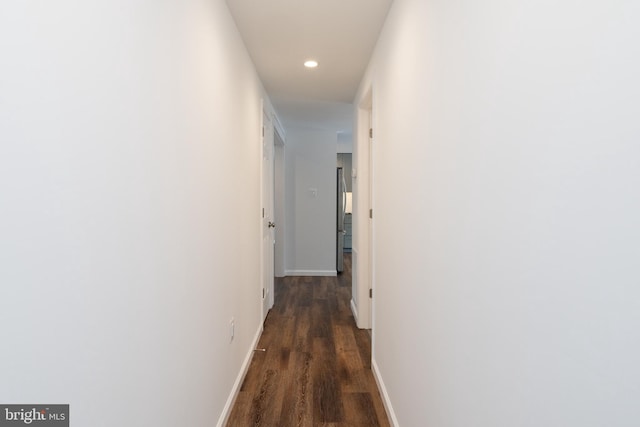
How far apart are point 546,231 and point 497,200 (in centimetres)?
20

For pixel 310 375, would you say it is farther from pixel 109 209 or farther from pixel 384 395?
pixel 109 209

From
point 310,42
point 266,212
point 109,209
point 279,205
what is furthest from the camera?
point 279,205

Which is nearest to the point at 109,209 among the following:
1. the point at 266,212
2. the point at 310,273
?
the point at 266,212

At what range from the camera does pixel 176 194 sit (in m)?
1.40

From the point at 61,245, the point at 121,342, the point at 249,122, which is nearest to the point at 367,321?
the point at 249,122

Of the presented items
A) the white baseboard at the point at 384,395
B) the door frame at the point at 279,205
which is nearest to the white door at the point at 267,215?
the door frame at the point at 279,205

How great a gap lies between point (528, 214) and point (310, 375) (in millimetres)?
2353

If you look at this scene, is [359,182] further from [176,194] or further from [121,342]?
[121,342]

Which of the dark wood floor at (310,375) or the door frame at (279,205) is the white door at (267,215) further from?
the door frame at (279,205)

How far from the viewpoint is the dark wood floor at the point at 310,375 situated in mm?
2232

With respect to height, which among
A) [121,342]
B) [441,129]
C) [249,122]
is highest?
[249,122]

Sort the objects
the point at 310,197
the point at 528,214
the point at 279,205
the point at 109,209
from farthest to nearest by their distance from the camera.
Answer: the point at 310,197 < the point at 279,205 < the point at 109,209 < the point at 528,214

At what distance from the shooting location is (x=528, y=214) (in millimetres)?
792

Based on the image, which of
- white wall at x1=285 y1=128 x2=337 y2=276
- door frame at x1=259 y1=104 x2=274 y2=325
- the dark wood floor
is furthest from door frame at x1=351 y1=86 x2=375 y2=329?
white wall at x1=285 y1=128 x2=337 y2=276
